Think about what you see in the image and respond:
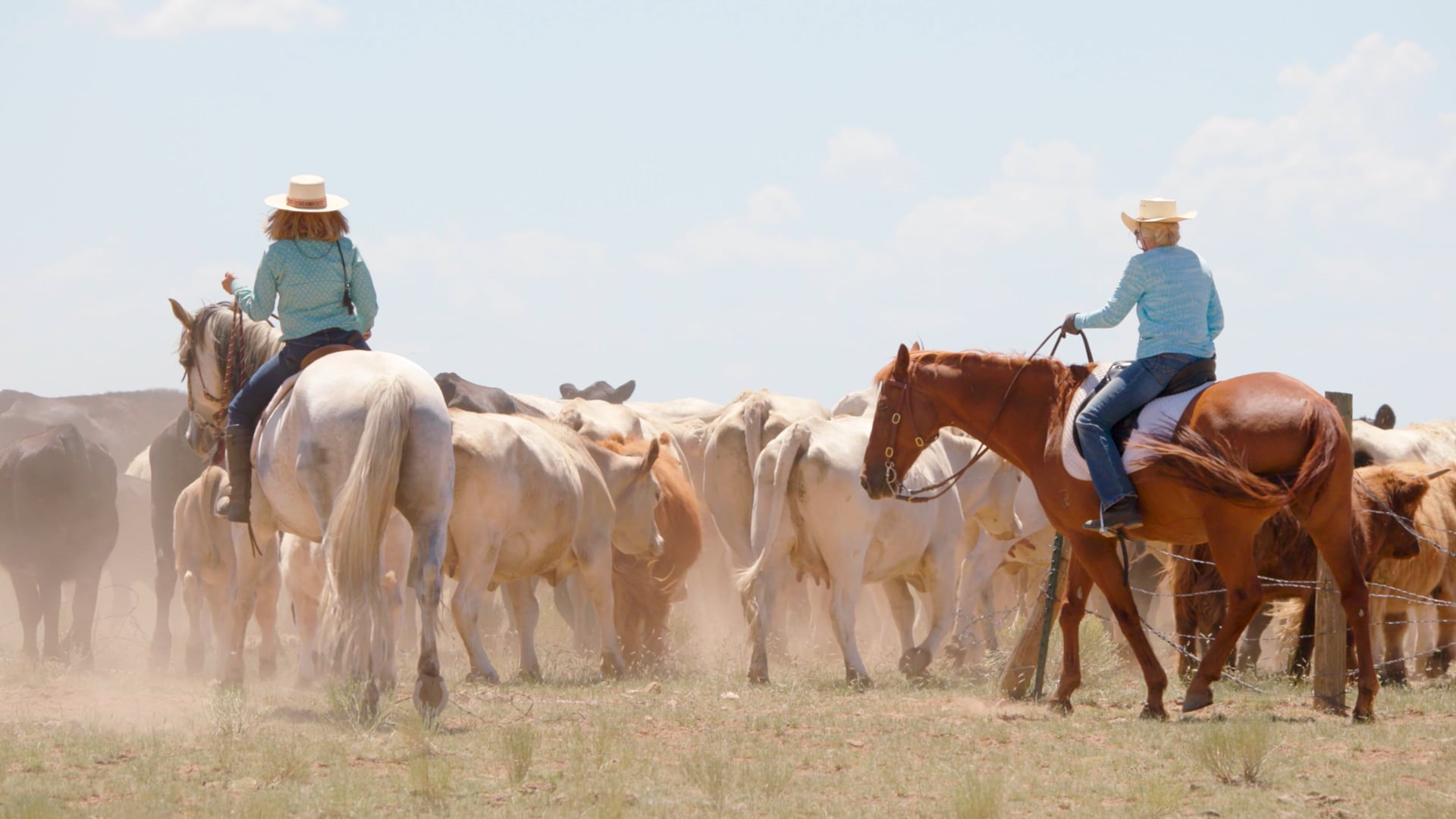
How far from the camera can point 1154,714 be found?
28.0ft

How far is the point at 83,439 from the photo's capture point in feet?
50.1

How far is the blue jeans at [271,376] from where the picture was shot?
348 inches

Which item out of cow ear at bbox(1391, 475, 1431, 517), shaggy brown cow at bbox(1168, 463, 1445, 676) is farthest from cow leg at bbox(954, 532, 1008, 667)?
cow ear at bbox(1391, 475, 1431, 517)

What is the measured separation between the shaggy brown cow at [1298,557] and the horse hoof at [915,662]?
1.95 m

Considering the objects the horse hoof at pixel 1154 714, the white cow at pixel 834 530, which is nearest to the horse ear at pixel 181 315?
the white cow at pixel 834 530

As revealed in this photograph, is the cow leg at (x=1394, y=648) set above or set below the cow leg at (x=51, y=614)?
above

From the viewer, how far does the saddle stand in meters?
8.48

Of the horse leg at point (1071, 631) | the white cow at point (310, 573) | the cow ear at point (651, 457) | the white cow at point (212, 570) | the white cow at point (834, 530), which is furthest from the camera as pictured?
the cow ear at point (651, 457)

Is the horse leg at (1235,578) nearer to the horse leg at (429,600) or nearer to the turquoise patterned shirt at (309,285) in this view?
the horse leg at (429,600)

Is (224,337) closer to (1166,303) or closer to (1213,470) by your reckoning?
(1166,303)

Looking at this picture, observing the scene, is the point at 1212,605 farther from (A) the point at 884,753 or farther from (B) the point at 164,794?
(B) the point at 164,794

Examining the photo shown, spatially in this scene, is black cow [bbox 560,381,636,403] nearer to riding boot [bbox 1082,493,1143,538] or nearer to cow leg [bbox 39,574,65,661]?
cow leg [bbox 39,574,65,661]

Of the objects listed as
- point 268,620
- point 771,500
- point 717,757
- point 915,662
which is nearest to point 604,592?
point 771,500

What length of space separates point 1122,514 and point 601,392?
18353mm
